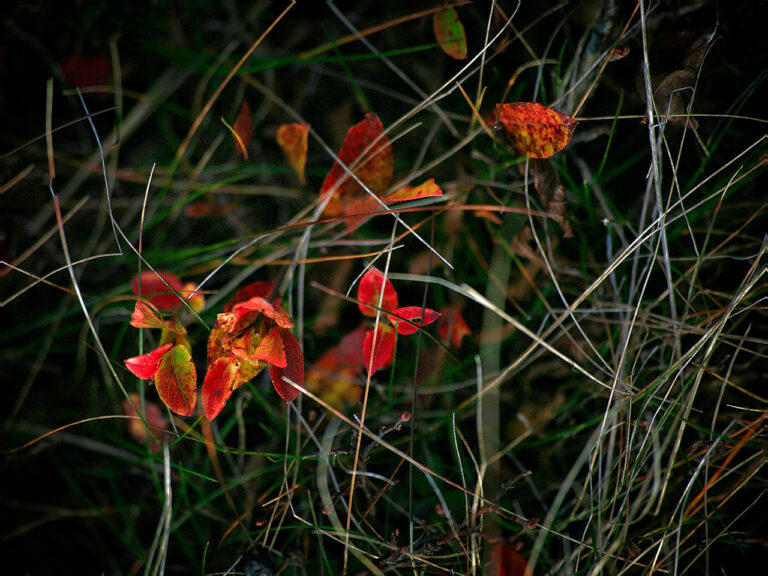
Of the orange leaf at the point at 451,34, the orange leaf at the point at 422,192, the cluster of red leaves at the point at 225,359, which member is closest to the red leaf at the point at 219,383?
the cluster of red leaves at the point at 225,359

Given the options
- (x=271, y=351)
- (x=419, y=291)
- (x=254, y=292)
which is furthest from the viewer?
(x=419, y=291)

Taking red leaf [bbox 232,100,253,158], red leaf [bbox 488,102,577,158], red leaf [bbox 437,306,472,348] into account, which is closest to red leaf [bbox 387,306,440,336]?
red leaf [bbox 437,306,472,348]

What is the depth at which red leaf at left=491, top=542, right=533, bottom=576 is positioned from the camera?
0.71 m

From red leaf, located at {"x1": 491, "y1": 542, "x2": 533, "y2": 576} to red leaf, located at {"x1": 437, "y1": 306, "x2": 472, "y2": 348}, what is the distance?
314mm

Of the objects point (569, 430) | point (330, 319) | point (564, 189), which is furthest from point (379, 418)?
point (564, 189)

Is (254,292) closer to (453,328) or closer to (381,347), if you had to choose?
(381,347)

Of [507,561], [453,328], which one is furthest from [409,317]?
[507,561]

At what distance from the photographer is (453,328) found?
2.78 ft

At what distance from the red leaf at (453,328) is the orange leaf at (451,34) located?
17.0 inches

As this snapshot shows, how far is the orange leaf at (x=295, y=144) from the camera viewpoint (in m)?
0.87

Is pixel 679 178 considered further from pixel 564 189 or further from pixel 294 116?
pixel 294 116

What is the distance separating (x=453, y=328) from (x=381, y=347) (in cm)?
18

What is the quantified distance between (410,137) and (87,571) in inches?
37.5

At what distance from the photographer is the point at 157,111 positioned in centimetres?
97
